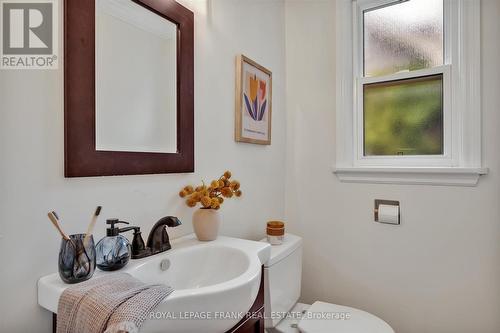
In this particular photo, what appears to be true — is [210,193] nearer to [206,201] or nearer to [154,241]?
[206,201]

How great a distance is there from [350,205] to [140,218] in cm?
120

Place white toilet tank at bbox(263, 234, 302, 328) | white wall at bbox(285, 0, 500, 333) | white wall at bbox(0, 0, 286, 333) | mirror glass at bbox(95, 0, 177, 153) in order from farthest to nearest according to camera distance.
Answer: white wall at bbox(285, 0, 500, 333)
white toilet tank at bbox(263, 234, 302, 328)
mirror glass at bbox(95, 0, 177, 153)
white wall at bbox(0, 0, 286, 333)

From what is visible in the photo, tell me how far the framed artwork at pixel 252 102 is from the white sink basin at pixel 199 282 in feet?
1.99

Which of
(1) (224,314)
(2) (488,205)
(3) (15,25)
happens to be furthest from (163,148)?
(2) (488,205)

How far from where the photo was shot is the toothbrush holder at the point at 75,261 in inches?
28.7

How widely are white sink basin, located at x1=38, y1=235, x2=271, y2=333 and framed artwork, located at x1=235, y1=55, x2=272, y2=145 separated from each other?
61 centimetres

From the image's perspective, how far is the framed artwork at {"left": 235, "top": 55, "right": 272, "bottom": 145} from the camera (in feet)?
4.90

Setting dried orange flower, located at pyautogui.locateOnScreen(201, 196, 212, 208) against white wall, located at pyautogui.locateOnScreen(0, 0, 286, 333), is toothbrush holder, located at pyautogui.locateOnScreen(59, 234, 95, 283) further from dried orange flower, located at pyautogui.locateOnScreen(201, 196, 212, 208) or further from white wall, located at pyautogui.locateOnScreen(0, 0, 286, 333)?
dried orange flower, located at pyautogui.locateOnScreen(201, 196, 212, 208)

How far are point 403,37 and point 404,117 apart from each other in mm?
460

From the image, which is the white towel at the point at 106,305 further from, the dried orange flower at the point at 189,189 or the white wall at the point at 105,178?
the dried orange flower at the point at 189,189

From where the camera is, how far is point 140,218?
3.41ft

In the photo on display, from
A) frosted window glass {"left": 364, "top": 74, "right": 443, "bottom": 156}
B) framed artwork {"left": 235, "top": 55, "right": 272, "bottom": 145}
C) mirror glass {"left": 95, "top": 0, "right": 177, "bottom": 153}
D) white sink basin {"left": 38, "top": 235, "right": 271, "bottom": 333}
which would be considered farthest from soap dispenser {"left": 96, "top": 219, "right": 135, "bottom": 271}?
frosted window glass {"left": 364, "top": 74, "right": 443, "bottom": 156}

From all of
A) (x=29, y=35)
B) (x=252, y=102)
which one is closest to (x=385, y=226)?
(x=252, y=102)

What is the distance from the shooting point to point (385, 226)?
1.64 m
